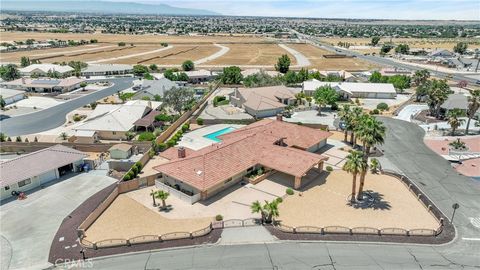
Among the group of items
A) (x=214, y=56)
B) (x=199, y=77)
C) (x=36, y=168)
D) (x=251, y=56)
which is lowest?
(x=36, y=168)

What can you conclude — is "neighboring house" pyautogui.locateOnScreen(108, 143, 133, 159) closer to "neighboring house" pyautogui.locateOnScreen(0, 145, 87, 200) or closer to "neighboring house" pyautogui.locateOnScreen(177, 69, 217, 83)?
"neighboring house" pyautogui.locateOnScreen(0, 145, 87, 200)

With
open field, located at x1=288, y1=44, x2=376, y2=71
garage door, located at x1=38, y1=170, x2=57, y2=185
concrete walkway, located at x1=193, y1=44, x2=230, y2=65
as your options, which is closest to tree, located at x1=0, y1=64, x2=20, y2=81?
concrete walkway, located at x1=193, y1=44, x2=230, y2=65

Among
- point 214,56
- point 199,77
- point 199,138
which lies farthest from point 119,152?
point 214,56

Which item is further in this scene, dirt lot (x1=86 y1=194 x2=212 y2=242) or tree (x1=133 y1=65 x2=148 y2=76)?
tree (x1=133 y1=65 x2=148 y2=76)

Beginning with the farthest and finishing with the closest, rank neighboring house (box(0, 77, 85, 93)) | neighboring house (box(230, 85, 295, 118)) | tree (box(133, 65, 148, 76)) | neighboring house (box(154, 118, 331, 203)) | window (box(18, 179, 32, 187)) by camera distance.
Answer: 1. tree (box(133, 65, 148, 76))
2. neighboring house (box(0, 77, 85, 93))
3. neighboring house (box(230, 85, 295, 118))
4. window (box(18, 179, 32, 187))
5. neighboring house (box(154, 118, 331, 203))

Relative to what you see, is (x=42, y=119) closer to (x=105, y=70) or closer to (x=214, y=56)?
(x=105, y=70)

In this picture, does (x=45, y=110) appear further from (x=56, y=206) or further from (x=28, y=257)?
(x=28, y=257)

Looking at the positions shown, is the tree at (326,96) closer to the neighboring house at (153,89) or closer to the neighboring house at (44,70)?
the neighboring house at (153,89)

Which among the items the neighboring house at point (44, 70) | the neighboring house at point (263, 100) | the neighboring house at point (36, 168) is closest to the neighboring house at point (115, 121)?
the neighboring house at point (36, 168)
